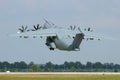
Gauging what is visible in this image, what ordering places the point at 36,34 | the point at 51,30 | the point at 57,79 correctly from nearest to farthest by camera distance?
1. the point at 57,79
2. the point at 36,34
3. the point at 51,30

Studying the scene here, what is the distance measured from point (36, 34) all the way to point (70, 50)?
25.8ft

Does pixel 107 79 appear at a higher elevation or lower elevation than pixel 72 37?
lower

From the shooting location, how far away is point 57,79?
3354 inches

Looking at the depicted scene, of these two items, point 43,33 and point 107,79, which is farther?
point 43,33

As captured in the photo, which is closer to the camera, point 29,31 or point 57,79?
point 57,79

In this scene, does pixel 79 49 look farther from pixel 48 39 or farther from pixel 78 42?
pixel 48 39

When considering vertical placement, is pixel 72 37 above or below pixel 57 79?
above

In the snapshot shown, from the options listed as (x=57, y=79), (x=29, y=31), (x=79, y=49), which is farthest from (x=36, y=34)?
(x=57, y=79)

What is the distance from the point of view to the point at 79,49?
375ft

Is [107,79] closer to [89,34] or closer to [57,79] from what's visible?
[57,79]

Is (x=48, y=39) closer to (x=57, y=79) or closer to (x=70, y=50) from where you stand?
(x=70, y=50)

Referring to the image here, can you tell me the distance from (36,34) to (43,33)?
363cm

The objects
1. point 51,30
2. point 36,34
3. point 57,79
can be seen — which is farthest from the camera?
point 51,30

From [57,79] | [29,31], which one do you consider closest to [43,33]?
[29,31]
